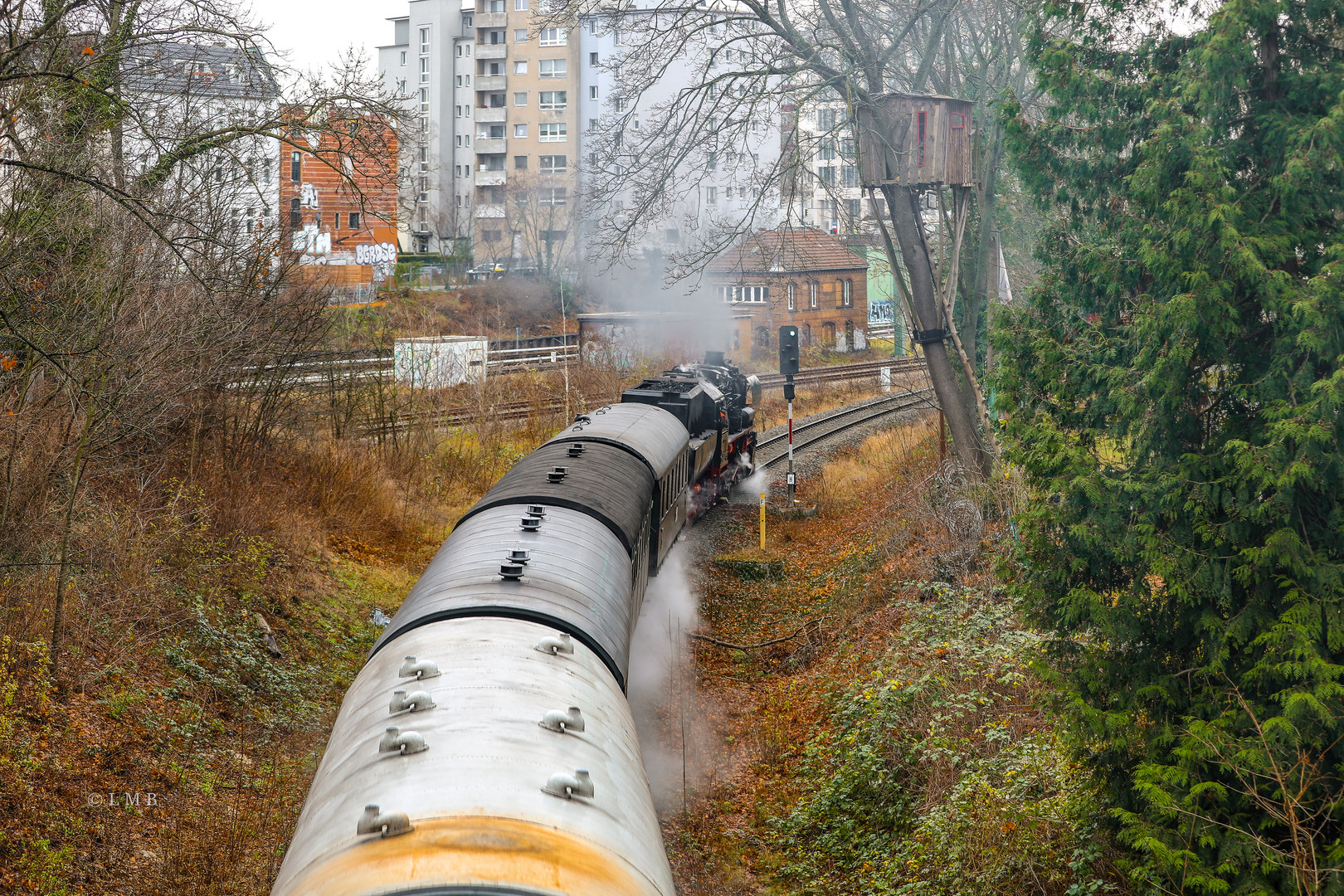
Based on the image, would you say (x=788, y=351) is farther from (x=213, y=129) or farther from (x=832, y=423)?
(x=213, y=129)

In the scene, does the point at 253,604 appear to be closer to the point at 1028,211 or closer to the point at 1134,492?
the point at 1134,492

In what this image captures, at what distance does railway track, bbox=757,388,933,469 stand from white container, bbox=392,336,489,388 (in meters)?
7.21

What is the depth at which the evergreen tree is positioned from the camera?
478 centimetres

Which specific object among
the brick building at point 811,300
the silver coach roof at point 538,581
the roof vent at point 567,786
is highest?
the brick building at point 811,300

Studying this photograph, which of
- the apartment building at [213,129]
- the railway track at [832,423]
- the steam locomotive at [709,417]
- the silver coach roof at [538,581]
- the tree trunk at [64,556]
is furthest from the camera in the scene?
the railway track at [832,423]

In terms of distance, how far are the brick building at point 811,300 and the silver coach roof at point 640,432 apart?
24527mm

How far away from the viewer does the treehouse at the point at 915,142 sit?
13.9 m

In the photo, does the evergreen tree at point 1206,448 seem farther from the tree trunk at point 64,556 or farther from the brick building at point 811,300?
the brick building at point 811,300

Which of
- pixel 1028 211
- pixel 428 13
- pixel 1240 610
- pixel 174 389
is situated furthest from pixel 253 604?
pixel 428 13

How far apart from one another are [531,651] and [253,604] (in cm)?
679

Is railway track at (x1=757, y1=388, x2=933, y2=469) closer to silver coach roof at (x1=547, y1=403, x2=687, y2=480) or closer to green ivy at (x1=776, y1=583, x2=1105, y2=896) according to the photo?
silver coach roof at (x1=547, y1=403, x2=687, y2=480)

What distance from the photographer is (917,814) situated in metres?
7.67

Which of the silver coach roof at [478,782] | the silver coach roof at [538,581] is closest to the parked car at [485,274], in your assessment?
the silver coach roof at [538,581]

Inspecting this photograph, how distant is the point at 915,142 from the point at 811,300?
3205 centimetres
